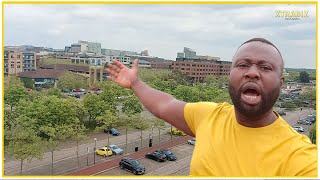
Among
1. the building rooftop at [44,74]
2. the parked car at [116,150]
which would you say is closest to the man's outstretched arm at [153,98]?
the parked car at [116,150]

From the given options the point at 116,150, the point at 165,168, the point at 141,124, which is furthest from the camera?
the point at 141,124

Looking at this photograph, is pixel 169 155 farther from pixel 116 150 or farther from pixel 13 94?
pixel 13 94

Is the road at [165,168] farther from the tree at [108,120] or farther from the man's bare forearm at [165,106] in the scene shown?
the man's bare forearm at [165,106]

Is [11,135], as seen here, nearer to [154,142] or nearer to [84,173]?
[84,173]

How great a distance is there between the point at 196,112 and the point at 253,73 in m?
0.23

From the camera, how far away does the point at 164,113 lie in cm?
109

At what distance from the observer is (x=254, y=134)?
0.88 metres

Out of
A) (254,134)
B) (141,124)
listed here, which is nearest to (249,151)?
(254,134)

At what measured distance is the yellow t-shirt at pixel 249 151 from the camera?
0.82m

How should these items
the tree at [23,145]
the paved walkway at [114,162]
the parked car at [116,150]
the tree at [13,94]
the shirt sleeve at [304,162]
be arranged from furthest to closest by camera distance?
the tree at [13,94] → the parked car at [116,150] → the paved walkway at [114,162] → the tree at [23,145] → the shirt sleeve at [304,162]

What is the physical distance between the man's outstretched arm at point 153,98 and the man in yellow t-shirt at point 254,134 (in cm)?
13

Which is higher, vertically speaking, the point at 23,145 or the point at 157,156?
the point at 23,145

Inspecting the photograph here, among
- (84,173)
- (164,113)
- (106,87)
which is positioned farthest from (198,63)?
(164,113)

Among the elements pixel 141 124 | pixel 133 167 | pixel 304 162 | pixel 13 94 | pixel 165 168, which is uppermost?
pixel 304 162
